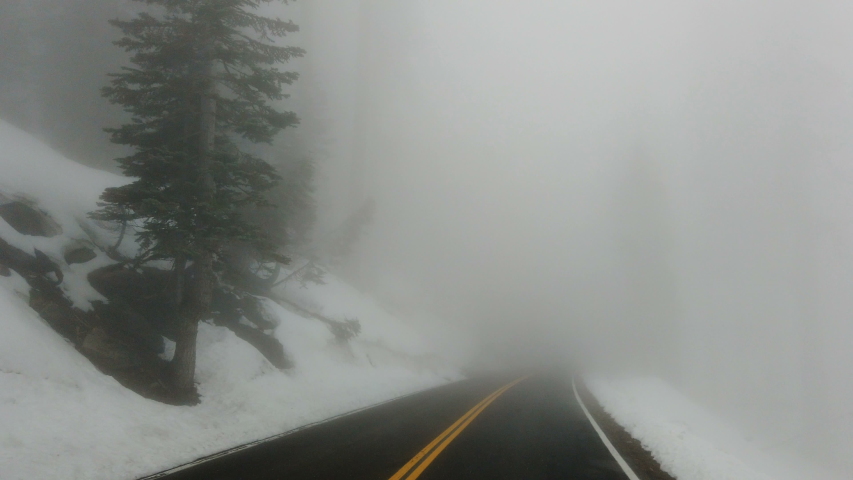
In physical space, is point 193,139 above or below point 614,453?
above

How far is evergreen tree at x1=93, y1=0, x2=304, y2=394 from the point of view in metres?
12.0

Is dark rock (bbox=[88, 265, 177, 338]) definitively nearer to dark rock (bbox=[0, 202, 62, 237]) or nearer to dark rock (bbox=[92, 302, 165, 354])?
dark rock (bbox=[92, 302, 165, 354])

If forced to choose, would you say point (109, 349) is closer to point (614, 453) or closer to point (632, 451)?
point (614, 453)

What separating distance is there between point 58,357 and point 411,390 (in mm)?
14524

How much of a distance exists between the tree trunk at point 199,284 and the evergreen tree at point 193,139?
0.09 ft

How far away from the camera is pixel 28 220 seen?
14.2 m

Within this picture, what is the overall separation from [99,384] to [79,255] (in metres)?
6.24

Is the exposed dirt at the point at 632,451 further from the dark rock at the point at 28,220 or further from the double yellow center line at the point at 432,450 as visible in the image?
the dark rock at the point at 28,220

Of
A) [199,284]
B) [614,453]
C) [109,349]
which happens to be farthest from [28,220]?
[614,453]

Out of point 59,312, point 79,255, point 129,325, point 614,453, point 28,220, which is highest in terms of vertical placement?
point 614,453

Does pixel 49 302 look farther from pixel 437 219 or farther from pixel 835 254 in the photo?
A: pixel 835 254

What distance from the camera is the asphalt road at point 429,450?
743 centimetres

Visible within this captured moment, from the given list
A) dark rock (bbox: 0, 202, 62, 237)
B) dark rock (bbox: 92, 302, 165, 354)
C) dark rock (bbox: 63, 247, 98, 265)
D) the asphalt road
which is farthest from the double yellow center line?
dark rock (bbox: 0, 202, 62, 237)

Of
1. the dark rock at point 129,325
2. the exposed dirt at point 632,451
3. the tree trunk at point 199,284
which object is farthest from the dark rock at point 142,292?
the exposed dirt at point 632,451
